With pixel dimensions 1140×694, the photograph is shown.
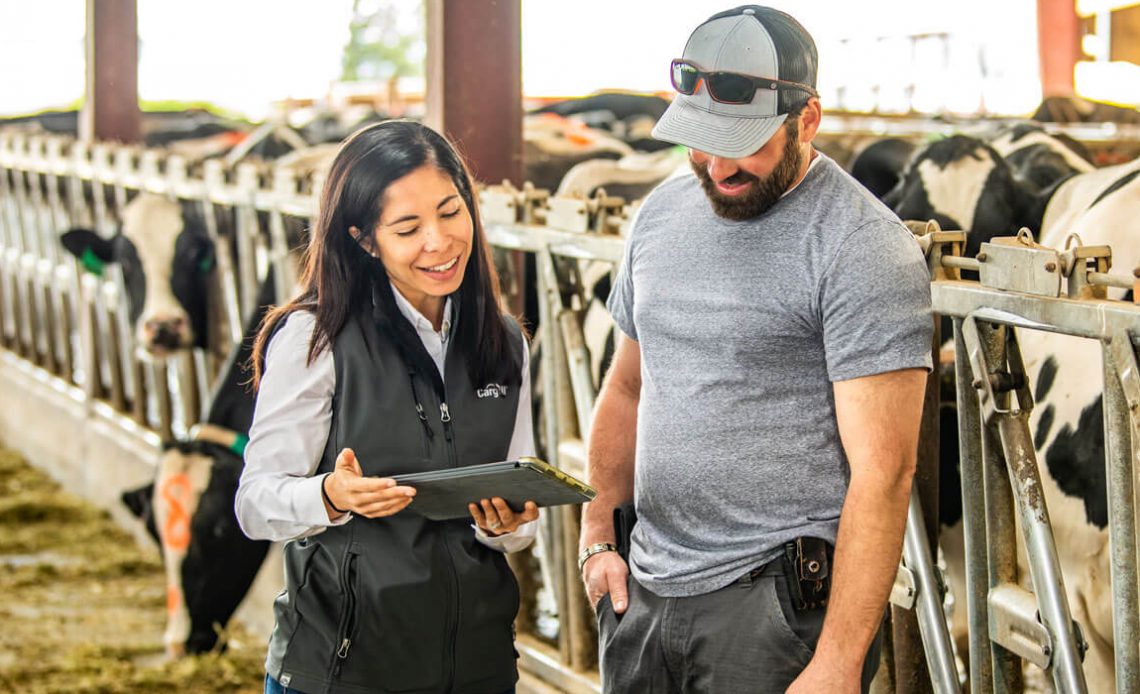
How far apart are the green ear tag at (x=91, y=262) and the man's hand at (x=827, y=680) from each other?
5832mm

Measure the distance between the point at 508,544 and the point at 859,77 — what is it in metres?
15.5

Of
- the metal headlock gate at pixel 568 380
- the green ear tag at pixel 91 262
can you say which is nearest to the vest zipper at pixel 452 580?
the metal headlock gate at pixel 568 380

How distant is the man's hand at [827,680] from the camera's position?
6.84 ft

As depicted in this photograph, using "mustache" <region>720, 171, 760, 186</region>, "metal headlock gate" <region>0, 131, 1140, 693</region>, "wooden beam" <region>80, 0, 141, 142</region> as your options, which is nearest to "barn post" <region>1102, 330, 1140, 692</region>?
"metal headlock gate" <region>0, 131, 1140, 693</region>

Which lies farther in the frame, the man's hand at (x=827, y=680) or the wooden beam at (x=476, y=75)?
the wooden beam at (x=476, y=75)

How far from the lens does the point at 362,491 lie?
7.01 feet

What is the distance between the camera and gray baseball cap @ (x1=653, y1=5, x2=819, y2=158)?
Result: 213 cm

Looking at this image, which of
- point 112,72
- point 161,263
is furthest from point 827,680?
point 112,72

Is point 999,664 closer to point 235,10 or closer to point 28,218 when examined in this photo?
point 28,218

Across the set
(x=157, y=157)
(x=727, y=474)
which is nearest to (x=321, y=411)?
(x=727, y=474)

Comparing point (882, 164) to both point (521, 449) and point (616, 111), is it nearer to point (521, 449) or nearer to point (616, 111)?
point (521, 449)

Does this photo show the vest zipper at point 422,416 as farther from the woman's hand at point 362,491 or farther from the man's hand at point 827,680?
the man's hand at point 827,680

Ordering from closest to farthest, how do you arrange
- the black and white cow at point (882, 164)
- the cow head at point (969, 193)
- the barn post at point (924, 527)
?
1. the barn post at point (924, 527)
2. the cow head at point (969, 193)
3. the black and white cow at point (882, 164)

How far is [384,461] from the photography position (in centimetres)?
229
